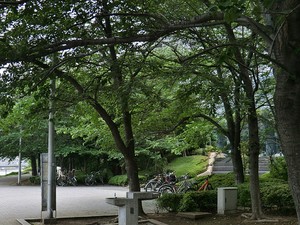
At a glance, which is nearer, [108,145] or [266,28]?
[266,28]

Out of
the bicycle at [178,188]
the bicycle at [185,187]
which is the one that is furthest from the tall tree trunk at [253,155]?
the bicycle at [178,188]

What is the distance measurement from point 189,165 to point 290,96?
2735cm

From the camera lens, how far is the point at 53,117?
11.5 metres

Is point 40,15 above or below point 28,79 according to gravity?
above

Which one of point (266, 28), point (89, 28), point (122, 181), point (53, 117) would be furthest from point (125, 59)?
point (122, 181)

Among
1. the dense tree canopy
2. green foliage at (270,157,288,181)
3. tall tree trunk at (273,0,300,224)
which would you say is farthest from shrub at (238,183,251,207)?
tall tree trunk at (273,0,300,224)

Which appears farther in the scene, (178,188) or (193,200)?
(178,188)

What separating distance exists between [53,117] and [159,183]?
12412 millimetres

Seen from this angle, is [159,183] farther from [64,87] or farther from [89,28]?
[89,28]

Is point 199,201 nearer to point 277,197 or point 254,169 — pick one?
point 277,197

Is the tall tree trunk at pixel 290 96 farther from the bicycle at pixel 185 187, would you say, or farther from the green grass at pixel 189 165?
the green grass at pixel 189 165

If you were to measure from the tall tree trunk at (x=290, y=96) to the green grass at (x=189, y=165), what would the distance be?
2350cm

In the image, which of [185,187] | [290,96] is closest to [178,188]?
[185,187]

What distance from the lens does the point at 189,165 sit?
31984 mm
